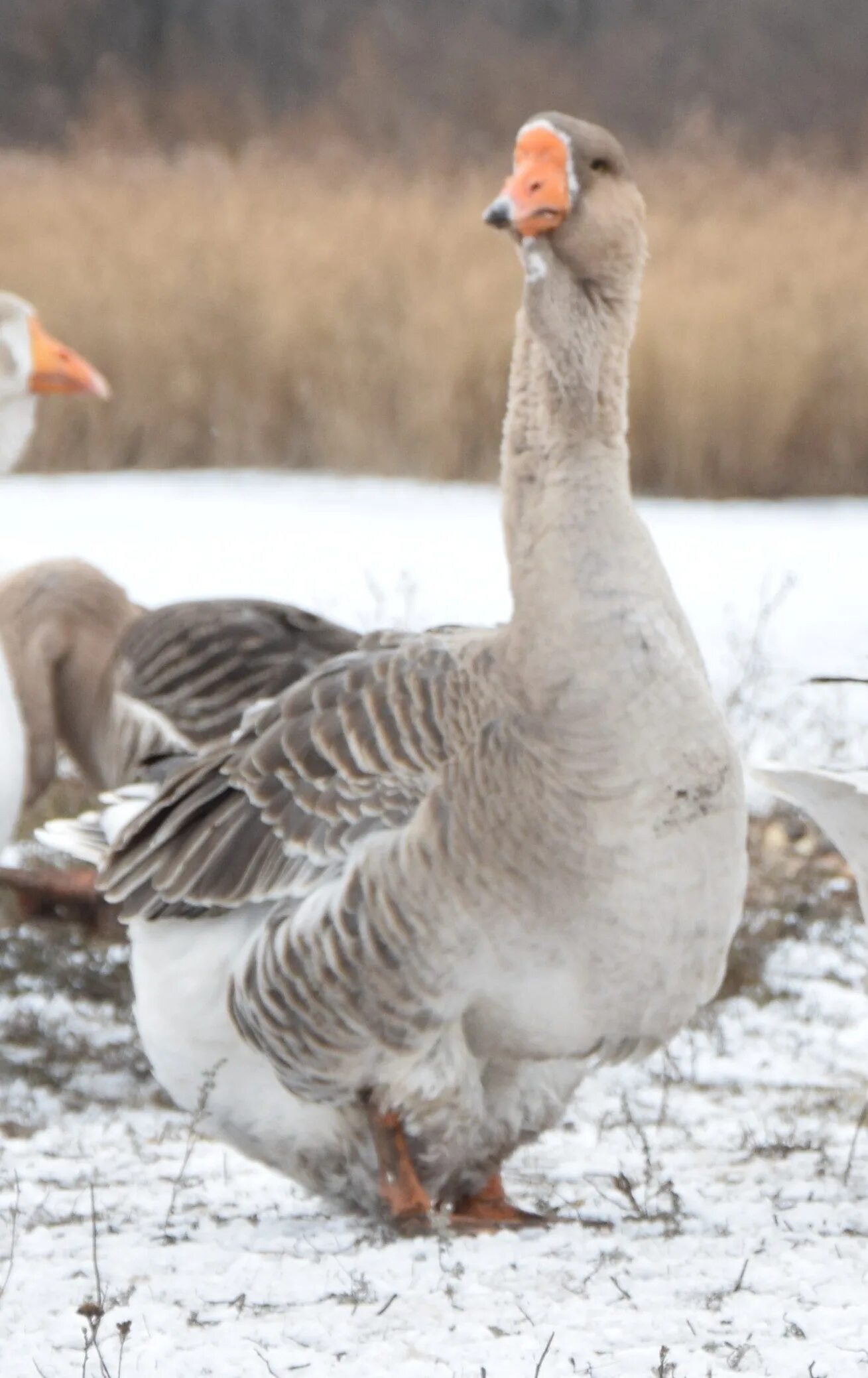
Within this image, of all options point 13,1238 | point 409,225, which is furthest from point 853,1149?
point 409,225

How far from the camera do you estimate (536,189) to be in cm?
290

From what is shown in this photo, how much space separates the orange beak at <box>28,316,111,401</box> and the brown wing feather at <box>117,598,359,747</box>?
76 centimetres

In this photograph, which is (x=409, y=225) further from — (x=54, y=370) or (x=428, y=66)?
(x=54, y=370)

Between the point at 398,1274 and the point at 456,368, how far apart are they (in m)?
8.90

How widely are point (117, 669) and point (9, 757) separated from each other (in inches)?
27.5

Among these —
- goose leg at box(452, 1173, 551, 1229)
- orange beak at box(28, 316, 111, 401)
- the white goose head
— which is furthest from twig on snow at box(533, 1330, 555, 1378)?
orange beak at box(28, 316, 111, 401)

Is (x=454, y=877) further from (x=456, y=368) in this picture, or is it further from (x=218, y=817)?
(x=456, y=368)

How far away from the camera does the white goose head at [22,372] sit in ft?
17.2

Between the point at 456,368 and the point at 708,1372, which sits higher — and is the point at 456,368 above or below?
above

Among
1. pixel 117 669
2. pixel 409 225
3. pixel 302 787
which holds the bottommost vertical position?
pixel 117 669

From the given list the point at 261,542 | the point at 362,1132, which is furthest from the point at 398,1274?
the point at 261,542

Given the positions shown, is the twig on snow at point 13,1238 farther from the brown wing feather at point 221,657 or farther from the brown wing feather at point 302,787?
the brown wing feather at point 221,657

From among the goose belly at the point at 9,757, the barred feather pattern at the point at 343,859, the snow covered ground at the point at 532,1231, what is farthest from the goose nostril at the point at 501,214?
the goose belly at the point at 9,757

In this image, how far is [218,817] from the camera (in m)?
3.39
